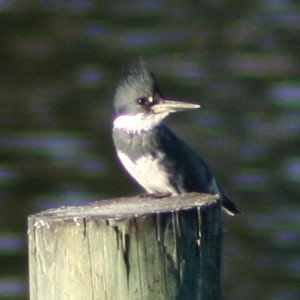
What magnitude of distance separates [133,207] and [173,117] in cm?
412

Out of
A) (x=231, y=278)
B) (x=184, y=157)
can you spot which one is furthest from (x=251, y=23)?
(x=184, y=157)

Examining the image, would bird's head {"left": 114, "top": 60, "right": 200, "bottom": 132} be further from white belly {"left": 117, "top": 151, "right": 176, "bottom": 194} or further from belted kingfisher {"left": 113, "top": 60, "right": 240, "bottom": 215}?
white belly {"left": 117, "top": 151, "right": 176, "bottom": 194}

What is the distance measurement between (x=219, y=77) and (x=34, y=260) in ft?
15.5

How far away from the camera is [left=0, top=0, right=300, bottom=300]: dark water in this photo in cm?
738

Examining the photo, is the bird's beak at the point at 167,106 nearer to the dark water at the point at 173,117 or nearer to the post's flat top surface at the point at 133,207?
the post's flat top surface at the point at 133,207

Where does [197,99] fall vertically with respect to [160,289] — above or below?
above

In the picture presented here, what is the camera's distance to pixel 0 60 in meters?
7.93

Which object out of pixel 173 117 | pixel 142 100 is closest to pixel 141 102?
pixel 142 100

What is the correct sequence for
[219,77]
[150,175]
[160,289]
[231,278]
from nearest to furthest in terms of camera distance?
[160,289], [150,175], [231,278], [219,77]

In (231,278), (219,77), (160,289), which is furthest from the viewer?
(219,77)

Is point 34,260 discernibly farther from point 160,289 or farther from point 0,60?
point 0,60

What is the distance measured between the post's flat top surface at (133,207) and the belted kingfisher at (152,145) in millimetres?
1000

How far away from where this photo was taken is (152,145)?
4.85m

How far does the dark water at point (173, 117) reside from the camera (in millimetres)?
7383
